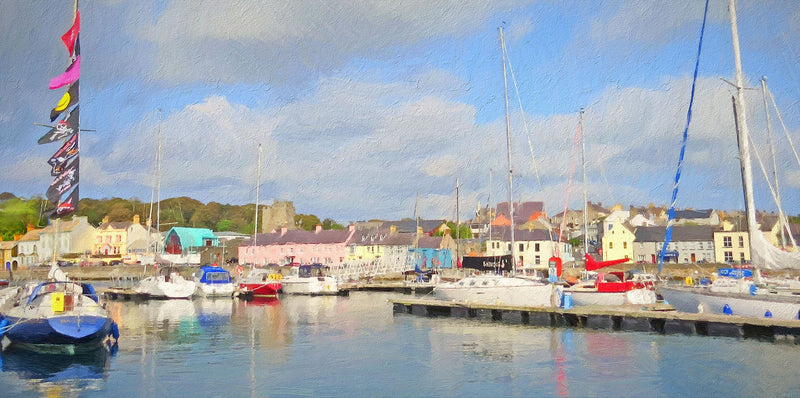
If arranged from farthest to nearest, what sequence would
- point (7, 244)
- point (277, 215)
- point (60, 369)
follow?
point (277, 215)
point (7, 244)
point (60, 369)

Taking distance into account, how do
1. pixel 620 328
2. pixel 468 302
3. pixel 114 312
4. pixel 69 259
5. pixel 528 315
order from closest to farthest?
pixel 620 328, pixel 528 315, pixel 468 302, pixel 114 312, pixel 69 259

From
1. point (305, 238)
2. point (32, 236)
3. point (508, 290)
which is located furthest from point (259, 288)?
point (32, 236)

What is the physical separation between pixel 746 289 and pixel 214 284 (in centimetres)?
3391

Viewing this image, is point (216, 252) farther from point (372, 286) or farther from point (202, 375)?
point (202, 375)

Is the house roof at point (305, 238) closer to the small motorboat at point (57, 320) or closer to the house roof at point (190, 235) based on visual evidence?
the house roof at point (190, 235)

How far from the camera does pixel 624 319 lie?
1054 inches

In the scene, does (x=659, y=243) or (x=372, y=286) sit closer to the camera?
(x=372, y=286)

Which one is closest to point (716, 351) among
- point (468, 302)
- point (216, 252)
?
point (468, 302)

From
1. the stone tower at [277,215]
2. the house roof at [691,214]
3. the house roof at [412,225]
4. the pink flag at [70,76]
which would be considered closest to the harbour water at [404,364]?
the pink flag at [70,76]

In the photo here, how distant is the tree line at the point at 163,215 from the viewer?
185ft

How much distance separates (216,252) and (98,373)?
67.1 metres

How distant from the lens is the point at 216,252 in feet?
273

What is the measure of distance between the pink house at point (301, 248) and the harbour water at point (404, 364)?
52.7 meters

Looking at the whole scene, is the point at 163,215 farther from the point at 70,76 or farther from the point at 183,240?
the point at 70,76
